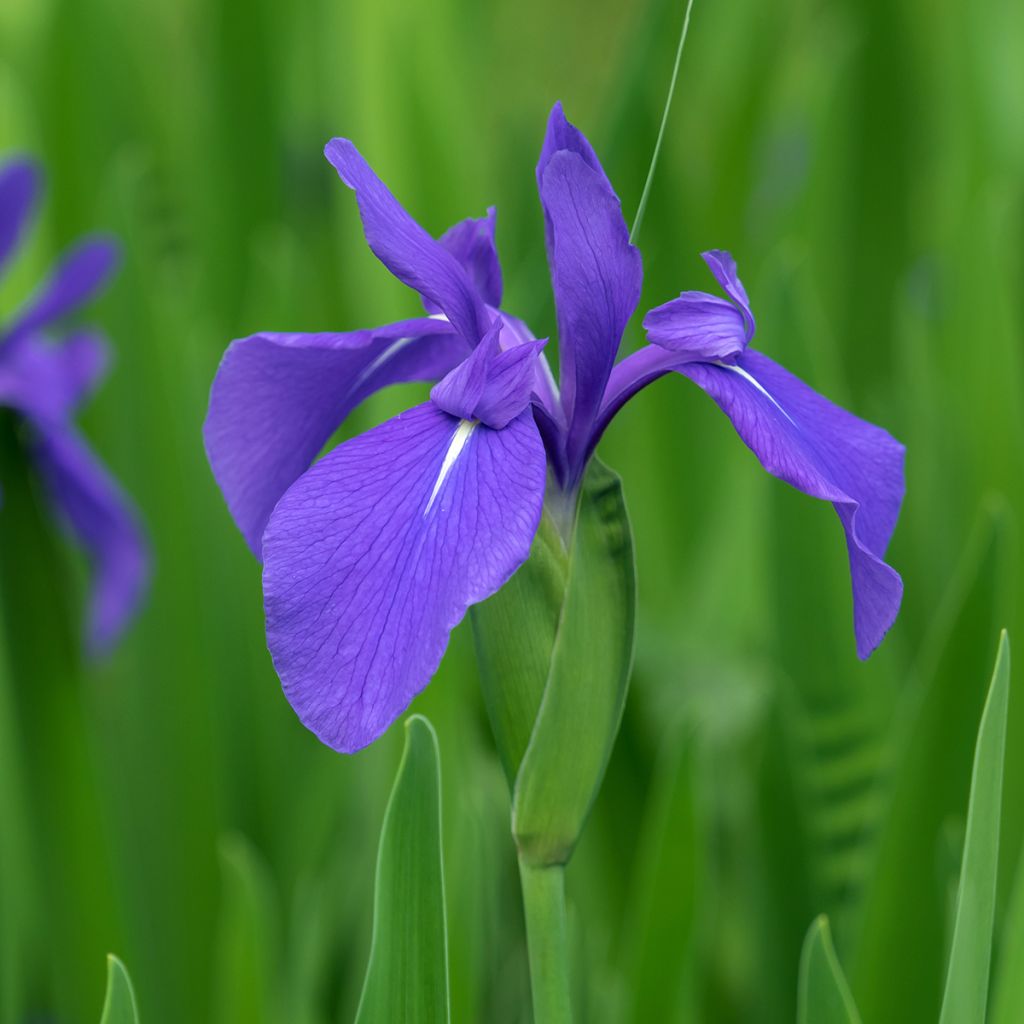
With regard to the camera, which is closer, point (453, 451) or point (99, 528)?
point (453, 451)

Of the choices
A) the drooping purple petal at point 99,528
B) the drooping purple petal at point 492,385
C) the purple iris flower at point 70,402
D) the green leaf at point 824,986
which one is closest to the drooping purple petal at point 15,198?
the purple iris flower at point 70,402

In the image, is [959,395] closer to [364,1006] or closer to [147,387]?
[147,387]

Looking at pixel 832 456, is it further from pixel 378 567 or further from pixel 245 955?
pixel 245 955

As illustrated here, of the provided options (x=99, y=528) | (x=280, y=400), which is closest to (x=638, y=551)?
(x=99, y=528)

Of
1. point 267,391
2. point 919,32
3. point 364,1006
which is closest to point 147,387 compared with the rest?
point 267,391

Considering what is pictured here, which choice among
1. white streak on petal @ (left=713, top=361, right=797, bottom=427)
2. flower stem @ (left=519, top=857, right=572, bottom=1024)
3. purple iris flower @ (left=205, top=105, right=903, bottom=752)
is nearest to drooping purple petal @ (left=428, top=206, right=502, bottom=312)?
purple iris flower @ (left=205, top=105, right=903, bottom=752)

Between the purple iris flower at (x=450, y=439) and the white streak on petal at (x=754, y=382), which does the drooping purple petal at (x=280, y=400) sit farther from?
the white streak on petal at (x=754, y=382)
